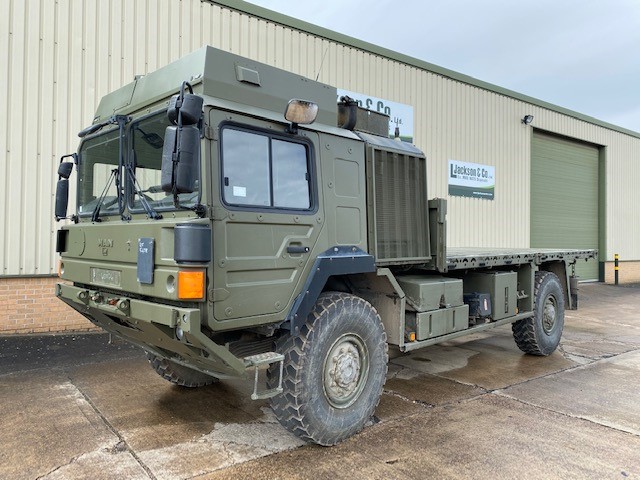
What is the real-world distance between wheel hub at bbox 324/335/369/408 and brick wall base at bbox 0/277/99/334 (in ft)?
18.6

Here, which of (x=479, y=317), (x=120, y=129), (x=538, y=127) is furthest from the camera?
(x=538, y=127)

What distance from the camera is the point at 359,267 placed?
13.8 ft

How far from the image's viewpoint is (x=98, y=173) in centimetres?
433

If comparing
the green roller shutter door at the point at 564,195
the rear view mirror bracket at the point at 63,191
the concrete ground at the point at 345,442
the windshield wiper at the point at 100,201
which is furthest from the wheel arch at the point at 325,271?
the green roller shutter door at the point at 564,195

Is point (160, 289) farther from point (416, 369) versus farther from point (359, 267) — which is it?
point (416, 369)

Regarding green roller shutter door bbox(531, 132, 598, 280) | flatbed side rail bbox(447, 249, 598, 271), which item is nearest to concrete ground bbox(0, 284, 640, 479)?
flatbed side rail bbox(447, 249, 598, 271)

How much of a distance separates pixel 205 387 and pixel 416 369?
2668 millimetres

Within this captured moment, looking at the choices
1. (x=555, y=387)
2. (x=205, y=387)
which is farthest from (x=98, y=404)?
(x=555, y=387)

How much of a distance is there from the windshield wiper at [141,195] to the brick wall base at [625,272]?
19.6m

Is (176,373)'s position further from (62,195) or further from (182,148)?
(182,148)

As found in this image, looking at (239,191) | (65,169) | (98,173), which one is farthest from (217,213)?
(65,169)

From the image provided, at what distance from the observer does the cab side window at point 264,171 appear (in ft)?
11.3

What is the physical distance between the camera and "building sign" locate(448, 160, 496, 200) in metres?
13.2

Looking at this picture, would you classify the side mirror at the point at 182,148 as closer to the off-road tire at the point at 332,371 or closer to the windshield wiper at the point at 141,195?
the windshield wiper at the point at 141,195
